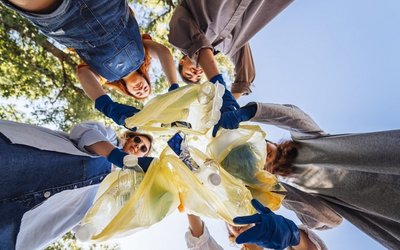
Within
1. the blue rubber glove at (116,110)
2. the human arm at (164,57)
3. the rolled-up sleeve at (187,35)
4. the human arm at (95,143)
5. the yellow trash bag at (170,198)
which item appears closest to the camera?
the yellow trash bag at (170,198)

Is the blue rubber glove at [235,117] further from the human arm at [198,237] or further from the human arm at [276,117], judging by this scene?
the human arm at [198,237]

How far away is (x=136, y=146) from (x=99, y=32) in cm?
95

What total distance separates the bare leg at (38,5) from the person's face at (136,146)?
3.94 ft

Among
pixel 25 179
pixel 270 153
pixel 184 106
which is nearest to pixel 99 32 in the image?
pixel 184 106

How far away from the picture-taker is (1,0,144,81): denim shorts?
1521mm

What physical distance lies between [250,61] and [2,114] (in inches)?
146

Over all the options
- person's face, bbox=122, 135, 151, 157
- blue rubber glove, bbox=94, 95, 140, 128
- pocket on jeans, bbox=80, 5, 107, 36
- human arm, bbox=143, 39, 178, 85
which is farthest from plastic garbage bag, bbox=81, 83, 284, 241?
person's face, bbox=122, 135, 151, 157

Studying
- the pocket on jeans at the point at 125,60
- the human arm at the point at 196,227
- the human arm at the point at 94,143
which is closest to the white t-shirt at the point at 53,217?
the human arm at the point at 94,143

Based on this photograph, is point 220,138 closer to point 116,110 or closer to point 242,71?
point 116,110

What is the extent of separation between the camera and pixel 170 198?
4.28 feet

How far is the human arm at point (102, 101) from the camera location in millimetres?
1812

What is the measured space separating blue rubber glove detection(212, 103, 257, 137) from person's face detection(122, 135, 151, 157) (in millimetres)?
1005

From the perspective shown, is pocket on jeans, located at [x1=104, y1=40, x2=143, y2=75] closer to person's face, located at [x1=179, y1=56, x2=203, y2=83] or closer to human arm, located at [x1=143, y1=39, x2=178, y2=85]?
human arm, located at [x1=143, y1=39, x2=178, y2=85]

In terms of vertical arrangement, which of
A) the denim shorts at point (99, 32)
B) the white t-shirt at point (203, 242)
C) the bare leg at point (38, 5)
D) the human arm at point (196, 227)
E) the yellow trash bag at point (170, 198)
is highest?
the bare leg at point (38, 5)
